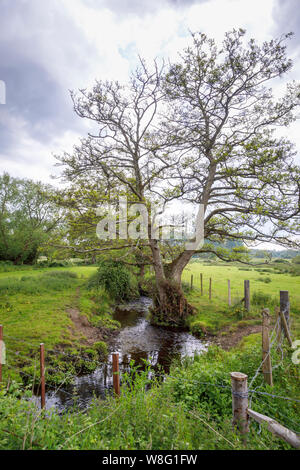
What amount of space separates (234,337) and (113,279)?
9980 mm

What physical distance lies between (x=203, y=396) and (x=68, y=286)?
16772 mm

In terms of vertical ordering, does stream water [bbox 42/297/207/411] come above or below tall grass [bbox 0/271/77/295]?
below

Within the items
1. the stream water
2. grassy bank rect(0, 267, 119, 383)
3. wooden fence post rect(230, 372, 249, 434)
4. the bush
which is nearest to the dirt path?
the stream water

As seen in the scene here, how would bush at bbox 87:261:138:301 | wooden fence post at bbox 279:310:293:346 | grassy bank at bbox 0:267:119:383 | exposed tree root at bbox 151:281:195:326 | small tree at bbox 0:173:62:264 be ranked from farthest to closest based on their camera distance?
small tree at bbox 0:173:62:264, bush at bbox 87:261:138:301, exposed tree root at bbox 151:281:195:326, grassy bank at bbox 0:267:119:383, wooden fence post at bbox 279:310:293:346

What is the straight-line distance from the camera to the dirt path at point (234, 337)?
9.47 metres

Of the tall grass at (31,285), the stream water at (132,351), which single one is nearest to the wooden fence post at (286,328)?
the stream water at (132,351)

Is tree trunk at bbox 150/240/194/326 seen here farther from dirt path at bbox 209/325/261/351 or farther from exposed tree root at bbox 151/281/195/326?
dirt path at bbox 209/325/261/351

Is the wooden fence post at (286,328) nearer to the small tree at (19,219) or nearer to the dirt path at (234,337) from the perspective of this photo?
the dirt path at (234,337)

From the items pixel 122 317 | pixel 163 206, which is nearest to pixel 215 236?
pixel 163 206

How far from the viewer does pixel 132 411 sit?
131 inches

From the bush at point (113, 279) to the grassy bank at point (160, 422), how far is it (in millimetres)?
13258

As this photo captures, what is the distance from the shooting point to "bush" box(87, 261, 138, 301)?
17516 millimetres

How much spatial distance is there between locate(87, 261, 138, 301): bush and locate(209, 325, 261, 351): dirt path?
8.90 metres

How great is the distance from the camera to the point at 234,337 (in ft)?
32.8
